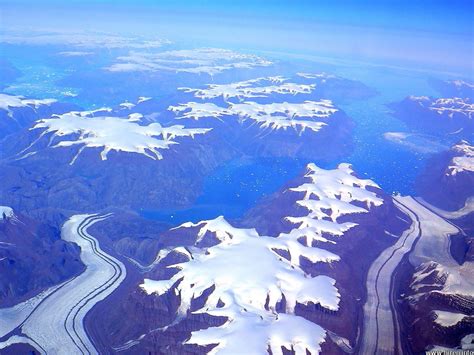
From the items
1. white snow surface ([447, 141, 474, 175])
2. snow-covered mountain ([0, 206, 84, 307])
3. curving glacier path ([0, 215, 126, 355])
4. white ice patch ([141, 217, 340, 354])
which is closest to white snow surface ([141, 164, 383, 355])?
white ice patch ([141, 217, 340, 354])

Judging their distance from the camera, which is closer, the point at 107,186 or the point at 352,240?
the point at 352,240

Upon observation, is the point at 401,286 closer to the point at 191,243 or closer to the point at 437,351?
the point at 437,351

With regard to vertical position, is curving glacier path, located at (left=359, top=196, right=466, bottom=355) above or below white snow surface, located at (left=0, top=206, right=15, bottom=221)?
below

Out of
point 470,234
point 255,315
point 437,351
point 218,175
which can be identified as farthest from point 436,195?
point 255,315

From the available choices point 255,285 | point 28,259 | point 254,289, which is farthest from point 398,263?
point 28,259

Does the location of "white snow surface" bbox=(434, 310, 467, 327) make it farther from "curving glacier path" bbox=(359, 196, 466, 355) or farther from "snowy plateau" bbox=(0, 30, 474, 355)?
"curving glacier path" bbox=(359, 196, 466, 355)

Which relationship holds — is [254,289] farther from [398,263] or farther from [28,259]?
[28,259]
